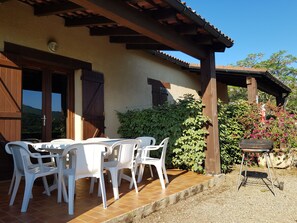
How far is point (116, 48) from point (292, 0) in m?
12.8

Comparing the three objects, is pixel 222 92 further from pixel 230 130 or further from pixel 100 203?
pixel 100 203

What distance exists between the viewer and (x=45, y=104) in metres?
5.46

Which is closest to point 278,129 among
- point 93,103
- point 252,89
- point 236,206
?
point 252,89

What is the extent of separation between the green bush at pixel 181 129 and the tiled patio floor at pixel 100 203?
2.72ft

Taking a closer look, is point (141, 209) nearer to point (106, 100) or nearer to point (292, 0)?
point (106, 100)

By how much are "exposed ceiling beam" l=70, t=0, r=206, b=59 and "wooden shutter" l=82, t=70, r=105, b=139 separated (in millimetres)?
2445

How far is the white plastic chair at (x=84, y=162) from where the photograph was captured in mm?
2959

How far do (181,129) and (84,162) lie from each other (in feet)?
9.67

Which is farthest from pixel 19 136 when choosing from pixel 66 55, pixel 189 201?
pixel 189 201

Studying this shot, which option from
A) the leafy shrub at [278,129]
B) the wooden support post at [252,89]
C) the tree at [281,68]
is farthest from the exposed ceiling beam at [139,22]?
the tree at [281,68]

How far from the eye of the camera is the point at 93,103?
248 inches

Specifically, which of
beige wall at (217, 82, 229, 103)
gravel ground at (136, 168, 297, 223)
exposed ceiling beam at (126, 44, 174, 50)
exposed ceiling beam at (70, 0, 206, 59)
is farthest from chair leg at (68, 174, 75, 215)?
beige wall at (217, 82, 229, 103)

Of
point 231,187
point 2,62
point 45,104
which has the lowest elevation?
point 231,187

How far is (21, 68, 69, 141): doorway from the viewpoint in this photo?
204 inches
